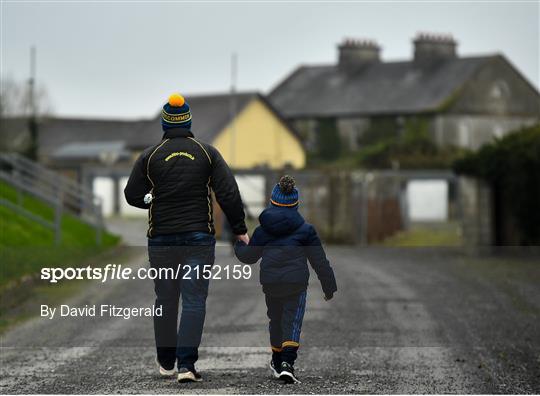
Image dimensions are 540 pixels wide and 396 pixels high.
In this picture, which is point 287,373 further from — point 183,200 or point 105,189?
point 105,189

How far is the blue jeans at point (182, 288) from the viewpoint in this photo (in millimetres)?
7824

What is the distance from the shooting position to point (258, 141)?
64.2 m

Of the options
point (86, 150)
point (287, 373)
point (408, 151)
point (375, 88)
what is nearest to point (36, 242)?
point (287, 373)

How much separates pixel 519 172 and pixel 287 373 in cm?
1560

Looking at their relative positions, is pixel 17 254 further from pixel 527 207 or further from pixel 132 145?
pixel 132 145

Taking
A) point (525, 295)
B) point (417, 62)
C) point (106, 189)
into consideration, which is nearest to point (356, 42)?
point (417, 62)

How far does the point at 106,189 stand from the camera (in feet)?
141

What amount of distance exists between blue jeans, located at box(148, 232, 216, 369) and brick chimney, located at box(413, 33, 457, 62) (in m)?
69.5

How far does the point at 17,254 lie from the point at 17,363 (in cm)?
721

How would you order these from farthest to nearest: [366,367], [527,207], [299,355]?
1. [527,207]
2. [299,355]
3. [366,367]

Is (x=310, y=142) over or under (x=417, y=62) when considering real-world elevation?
under

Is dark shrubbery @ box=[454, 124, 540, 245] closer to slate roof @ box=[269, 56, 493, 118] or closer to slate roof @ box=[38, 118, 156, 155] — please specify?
slate roof @ box=[269, 56, 493, 118]

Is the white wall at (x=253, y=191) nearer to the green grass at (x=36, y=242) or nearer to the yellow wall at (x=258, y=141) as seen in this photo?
the green grass at (x=36, y=242)

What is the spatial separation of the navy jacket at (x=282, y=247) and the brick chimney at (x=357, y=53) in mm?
71825
